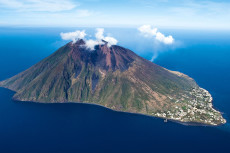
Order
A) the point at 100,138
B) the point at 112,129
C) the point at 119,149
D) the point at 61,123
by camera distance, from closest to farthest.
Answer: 1. the point at 119,149
2. the point at 100,138
3. the point at 112,129
4. the point at 61,123

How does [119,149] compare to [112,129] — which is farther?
[112,129]

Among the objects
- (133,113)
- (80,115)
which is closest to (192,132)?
(133,113)

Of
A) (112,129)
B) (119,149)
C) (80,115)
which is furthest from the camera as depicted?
(80,115)

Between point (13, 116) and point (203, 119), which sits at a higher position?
point (203, 119)

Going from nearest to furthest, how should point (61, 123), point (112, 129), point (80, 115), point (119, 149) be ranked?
point (119, 149) < point (112, 129) < point (61, 123) < point (80, 115)

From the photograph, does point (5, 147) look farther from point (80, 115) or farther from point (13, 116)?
point (80, 115)

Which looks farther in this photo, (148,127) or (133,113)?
(133,113)

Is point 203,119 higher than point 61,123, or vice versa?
point 203,119

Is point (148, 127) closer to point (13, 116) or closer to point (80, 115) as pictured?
point (80, 115)

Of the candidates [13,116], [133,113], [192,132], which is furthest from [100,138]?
[13,116]
